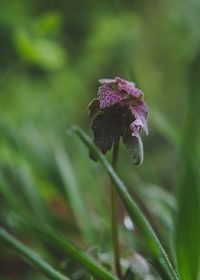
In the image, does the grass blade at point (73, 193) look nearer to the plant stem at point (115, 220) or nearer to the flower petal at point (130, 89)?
the plant stem at point (115, 220)

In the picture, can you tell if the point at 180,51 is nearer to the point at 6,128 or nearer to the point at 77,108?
the point at 77,108

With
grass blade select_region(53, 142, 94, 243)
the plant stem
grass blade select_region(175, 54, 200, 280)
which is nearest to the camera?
grass blade select_region(175, 54, 200, 280)

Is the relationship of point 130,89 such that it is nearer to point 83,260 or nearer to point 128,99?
point 128,99

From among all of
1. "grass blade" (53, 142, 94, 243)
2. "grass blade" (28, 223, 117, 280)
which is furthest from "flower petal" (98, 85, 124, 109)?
"grass blade" (53, 142, 94, 243)

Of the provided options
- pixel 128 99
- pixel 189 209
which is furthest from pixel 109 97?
pixel 189 209

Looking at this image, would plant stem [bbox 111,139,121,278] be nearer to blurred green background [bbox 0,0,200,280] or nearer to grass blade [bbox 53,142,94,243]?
blurred green background [bbox 0,0,200,280]

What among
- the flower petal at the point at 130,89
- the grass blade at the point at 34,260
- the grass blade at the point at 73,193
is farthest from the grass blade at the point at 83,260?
the grass blade at the point at 73,193
